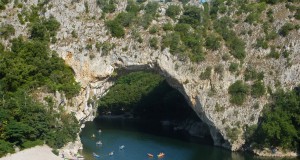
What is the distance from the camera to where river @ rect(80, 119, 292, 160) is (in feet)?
173

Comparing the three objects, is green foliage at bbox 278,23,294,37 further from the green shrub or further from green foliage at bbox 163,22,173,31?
green foliage at bbox 163,22,173,31

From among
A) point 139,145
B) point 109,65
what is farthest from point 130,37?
point 139,145

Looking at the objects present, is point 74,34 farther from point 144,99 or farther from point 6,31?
point 144,99

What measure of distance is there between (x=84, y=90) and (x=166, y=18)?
14.1 metres

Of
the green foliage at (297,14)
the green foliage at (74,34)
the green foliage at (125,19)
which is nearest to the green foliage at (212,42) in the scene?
the green foliage at (125,19)

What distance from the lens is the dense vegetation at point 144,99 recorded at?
82250 millimetres

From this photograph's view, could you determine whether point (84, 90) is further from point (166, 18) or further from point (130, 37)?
point (166, 18)

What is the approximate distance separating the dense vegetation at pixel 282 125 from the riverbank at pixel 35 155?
23087 mm

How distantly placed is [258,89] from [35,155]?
27523 mm

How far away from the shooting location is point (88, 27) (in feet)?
191

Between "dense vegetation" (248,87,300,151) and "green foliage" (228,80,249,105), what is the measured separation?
3.29 m

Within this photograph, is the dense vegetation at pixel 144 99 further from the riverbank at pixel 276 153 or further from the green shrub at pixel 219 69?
the riverbank at pixel 276 153

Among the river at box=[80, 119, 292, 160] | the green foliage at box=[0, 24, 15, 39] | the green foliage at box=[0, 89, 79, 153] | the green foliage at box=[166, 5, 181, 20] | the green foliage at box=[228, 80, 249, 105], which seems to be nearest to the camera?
the green foliage at box=[0, 89, 79, 153]

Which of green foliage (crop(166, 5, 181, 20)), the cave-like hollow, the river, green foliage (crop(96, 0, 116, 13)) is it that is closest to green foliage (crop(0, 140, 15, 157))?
the river
